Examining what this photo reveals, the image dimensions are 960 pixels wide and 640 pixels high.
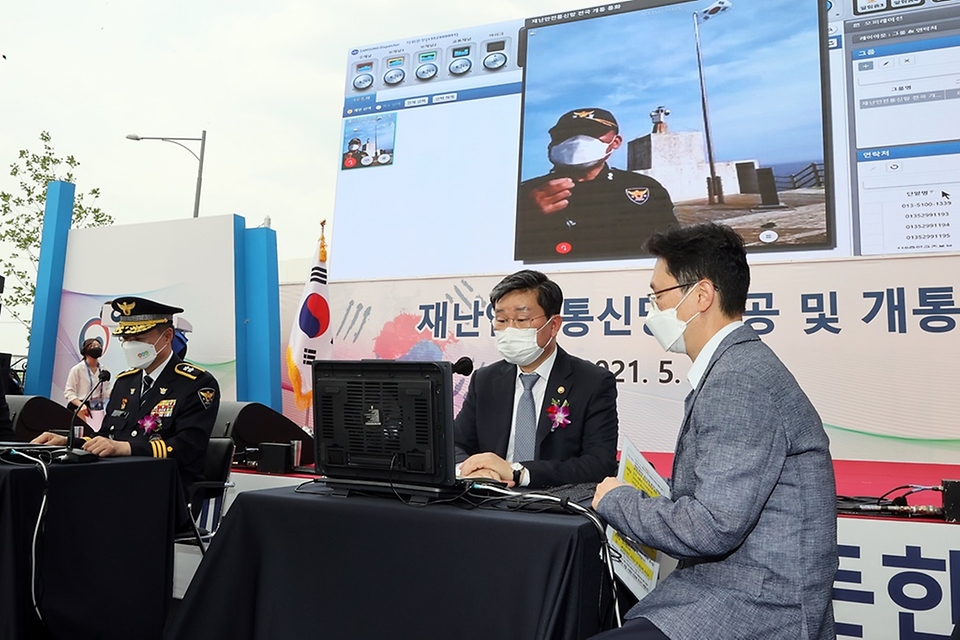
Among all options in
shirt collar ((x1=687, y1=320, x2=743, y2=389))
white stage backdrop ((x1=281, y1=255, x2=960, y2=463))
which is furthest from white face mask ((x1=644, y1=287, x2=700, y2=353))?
white stage backdrop ((x1=281, y1=255, x2=960, y2=463))

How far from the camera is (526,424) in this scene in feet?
8.02

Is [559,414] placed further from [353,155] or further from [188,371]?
[353,155]

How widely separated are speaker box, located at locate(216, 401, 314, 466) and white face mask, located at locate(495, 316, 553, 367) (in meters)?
2.03

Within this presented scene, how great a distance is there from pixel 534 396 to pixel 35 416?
420 cm

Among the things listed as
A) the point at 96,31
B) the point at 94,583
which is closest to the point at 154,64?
the point at 96,31

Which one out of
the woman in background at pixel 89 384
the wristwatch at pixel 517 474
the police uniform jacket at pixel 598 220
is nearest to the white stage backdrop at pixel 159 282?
the woman in background at pixel 89 384

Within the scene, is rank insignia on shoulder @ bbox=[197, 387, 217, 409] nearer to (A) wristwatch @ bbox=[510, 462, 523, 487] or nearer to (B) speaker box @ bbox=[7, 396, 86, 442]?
(A) wristwatch @ bbox=[510, 462, 523, 487]

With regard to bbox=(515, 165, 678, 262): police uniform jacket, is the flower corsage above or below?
below

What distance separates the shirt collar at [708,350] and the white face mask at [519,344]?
987 mm

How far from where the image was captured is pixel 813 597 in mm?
1248

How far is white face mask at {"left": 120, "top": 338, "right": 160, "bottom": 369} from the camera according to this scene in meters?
3.08

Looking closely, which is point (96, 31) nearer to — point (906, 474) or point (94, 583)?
point (94, 583)

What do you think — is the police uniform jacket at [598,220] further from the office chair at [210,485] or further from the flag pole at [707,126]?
the office chair at [210,485]

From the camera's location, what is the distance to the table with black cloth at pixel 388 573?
1.32m
